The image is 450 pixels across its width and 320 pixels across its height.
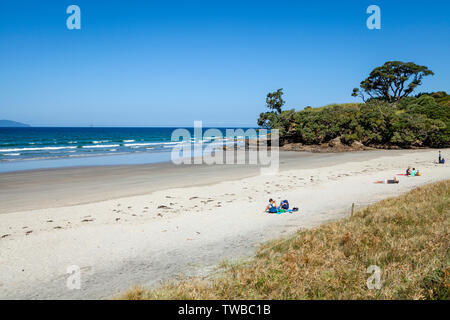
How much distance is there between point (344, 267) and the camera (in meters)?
5.38

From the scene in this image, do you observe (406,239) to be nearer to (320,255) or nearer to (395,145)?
(320,255)

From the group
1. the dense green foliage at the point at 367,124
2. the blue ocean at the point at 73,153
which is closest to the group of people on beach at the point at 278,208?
the blue ocean at the point at 73,153

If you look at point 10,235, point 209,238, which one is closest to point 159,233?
point 209,238

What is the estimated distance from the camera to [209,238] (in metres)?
8.75

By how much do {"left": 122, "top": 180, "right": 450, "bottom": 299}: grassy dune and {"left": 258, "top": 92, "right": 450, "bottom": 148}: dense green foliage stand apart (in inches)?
1404

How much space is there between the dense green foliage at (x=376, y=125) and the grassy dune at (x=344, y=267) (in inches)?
1404

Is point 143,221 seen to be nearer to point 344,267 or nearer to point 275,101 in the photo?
point 344,267

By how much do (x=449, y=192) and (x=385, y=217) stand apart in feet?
14.7

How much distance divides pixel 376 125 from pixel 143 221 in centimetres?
3855

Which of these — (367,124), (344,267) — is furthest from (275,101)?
(344,267)

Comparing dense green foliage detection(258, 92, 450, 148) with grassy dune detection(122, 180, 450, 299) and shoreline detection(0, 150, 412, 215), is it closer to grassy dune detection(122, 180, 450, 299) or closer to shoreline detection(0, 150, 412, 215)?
shoreline detection(0, 150, 412, 215)

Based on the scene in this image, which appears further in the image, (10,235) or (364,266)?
(10,235)

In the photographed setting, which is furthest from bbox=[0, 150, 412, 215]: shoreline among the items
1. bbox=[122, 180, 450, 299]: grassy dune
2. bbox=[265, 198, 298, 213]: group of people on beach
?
bbox=[122, 180, 450, 299]: grassy dune
